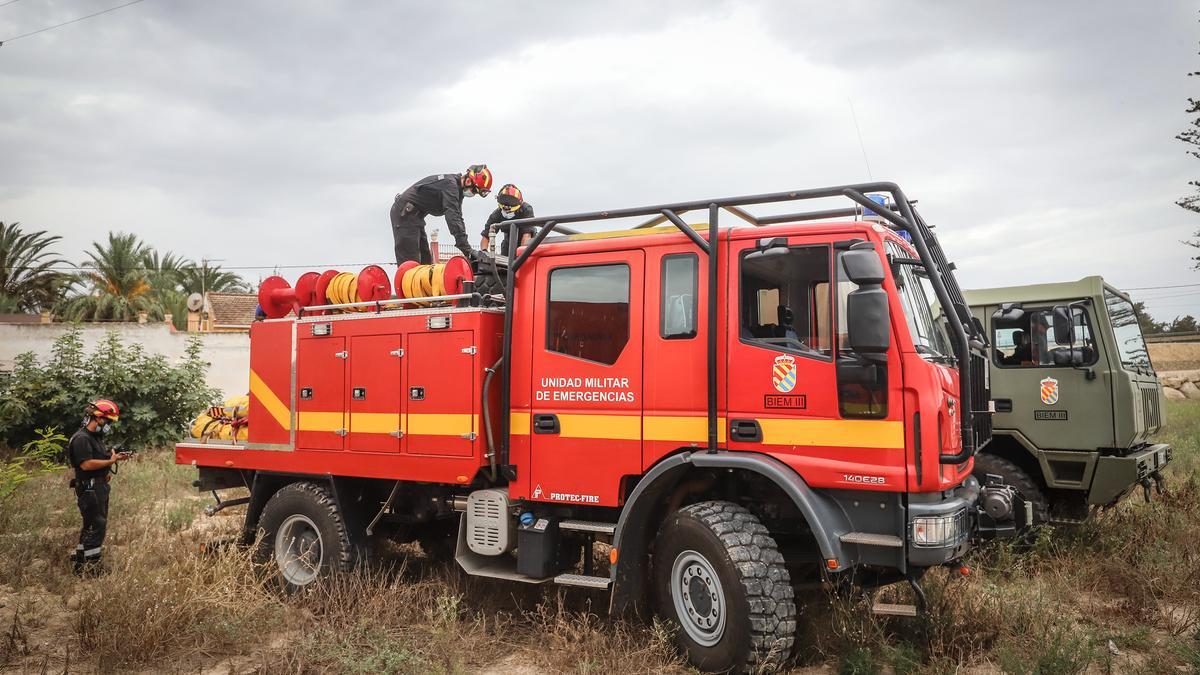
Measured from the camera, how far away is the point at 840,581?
5320mm

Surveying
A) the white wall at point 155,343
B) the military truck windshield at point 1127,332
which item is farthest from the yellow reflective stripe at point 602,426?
the white wall at point 155,343

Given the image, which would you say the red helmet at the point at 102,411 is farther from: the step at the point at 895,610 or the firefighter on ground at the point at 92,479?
the step at the point at 895,610

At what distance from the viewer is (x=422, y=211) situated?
340 inches

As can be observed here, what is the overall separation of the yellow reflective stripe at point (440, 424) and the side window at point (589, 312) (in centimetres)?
88

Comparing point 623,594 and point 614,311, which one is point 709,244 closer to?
point 614,311

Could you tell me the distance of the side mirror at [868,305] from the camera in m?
4.71

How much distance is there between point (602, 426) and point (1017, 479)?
191 inches

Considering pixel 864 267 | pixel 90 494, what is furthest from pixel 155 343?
pixel 864 267

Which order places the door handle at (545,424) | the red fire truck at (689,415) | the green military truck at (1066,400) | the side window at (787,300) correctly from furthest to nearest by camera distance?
the green military truck at (1066,400), the door handle at (545,424), the side window at (787,300), the red fire truck at (689,415)

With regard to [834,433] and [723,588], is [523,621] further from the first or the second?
[834,433]

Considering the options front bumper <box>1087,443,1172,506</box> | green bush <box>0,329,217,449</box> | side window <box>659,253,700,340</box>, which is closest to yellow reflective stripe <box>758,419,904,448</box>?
side window <box>659,253,700,340</box>

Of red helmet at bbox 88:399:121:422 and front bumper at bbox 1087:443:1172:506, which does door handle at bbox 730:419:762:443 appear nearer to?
front bumper at bbox 1087:443:1172:506

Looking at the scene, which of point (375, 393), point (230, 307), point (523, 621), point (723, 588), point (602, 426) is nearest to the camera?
point (723, 588)

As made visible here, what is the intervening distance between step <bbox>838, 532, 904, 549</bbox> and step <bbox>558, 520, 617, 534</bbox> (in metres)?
1.57
